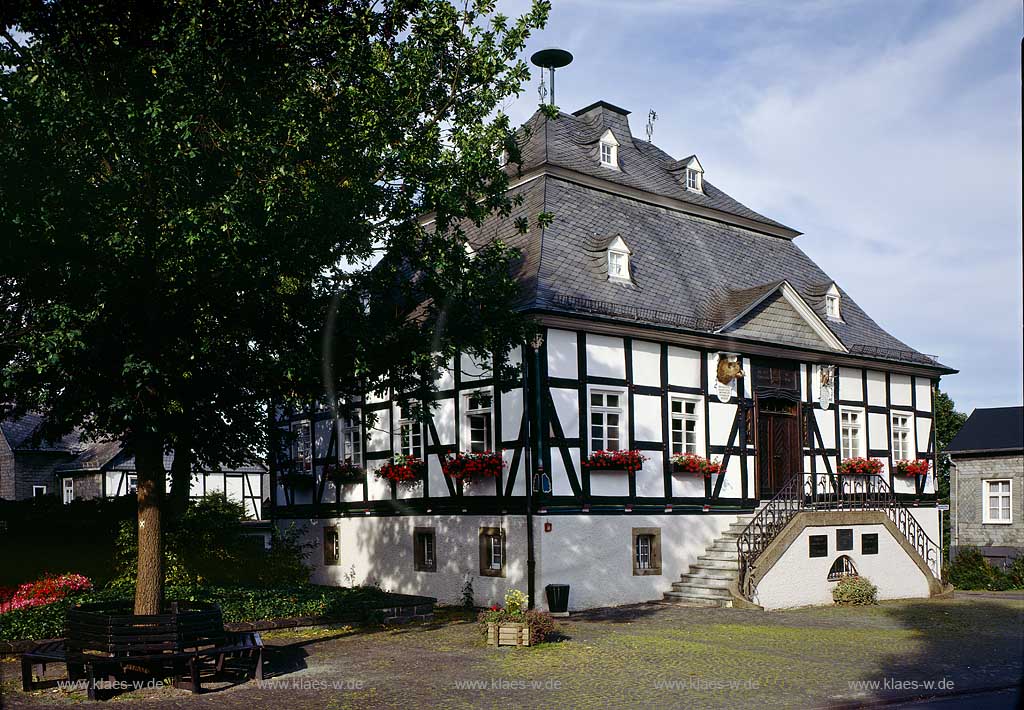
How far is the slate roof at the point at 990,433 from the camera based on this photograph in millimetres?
40653

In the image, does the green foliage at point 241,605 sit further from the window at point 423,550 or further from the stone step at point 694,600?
the stone step at point 694,600

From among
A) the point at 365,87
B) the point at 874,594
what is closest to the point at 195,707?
the point at 365,87

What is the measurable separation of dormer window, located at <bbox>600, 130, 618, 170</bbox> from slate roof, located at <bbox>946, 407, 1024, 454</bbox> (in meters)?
20.4

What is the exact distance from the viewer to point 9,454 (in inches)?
2077

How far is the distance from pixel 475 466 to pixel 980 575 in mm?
16528

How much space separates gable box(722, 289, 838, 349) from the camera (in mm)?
25062

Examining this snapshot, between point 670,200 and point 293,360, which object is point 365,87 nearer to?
point 293,360

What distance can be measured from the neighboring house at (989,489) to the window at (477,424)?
Answer: 952 inches

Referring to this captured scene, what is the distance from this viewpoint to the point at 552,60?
28.8 m

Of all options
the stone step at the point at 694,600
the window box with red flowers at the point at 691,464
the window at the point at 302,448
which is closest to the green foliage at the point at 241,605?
the stone step at the point at 694,600

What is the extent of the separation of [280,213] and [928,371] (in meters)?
21.5

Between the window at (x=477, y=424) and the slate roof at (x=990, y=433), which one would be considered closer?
the window at (x=477, y=424)

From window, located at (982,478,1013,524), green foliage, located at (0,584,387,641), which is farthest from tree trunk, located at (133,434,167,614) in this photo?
window, located at (982,478,1013,524)

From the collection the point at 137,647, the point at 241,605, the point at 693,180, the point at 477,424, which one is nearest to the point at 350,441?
the point at 477,424
